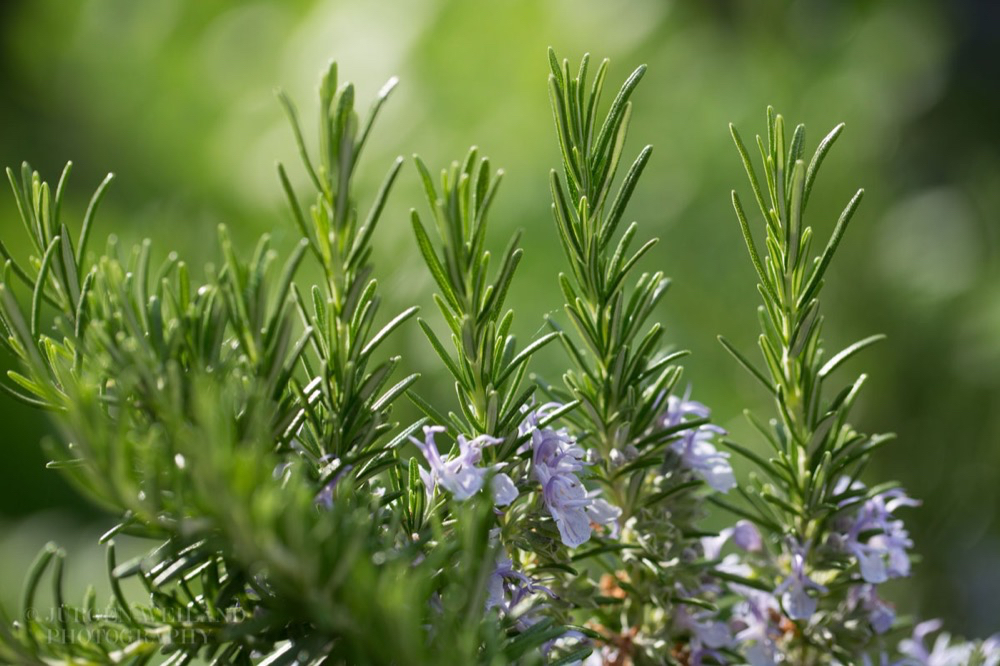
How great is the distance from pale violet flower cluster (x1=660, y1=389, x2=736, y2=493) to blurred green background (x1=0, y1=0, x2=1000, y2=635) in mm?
596

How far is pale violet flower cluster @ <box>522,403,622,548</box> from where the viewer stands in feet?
0.53

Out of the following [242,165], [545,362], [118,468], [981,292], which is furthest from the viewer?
[242,165]

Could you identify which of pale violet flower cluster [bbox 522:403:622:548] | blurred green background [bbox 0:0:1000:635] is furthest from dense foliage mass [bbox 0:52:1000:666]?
blurred green background [bbox 0:0:1000:635]

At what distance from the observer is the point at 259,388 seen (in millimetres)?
146

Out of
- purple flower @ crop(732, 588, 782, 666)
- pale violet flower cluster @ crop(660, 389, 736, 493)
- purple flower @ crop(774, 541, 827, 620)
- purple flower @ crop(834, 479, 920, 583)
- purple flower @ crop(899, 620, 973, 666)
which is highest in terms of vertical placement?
pale violet flower cluster @ crop(660, 389, 736, 493)

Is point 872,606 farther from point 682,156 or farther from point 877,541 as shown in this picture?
point 682,156

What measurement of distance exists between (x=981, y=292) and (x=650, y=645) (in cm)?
99

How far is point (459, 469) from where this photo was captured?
0.16 metres

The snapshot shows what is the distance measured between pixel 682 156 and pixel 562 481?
0.94 m

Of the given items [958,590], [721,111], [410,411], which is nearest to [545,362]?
[410,411]

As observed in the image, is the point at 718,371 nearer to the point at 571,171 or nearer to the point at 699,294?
the point at 699,294

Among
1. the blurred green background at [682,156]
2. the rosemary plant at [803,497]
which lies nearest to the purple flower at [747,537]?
the rosemary plant at [803,497]

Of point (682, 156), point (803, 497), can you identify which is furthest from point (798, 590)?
point (682, 156)

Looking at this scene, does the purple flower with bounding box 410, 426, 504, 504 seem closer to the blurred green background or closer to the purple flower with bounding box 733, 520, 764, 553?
the purple flower with bounding box 733, 520, 764, 553
